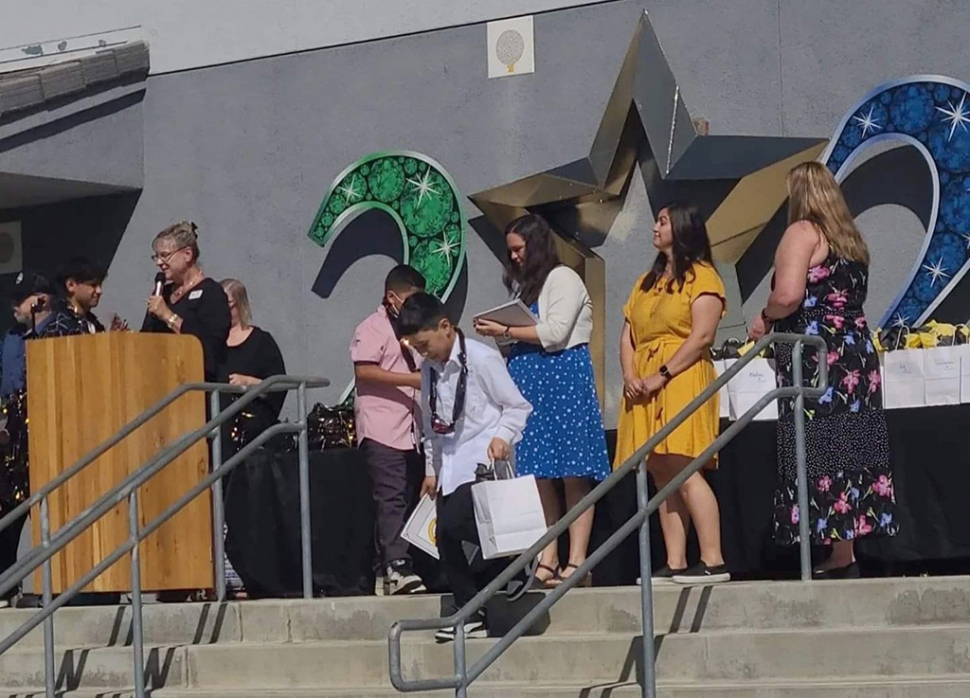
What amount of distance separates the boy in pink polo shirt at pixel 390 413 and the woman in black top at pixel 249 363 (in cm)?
47

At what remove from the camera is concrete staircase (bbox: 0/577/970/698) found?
20.3 feet

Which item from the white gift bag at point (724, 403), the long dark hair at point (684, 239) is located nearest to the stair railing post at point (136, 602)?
the long dark hair at point (684, 239)

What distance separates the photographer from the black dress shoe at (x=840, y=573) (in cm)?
703

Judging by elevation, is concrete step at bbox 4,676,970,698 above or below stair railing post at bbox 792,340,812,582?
below

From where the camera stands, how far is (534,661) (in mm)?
6750

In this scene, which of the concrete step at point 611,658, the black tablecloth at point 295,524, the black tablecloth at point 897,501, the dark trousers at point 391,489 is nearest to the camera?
the concrete step at point 611,658

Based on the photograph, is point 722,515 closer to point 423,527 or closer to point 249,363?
point 423,527

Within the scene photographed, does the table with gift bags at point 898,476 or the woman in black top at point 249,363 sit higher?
the woman in black top at point 249,363

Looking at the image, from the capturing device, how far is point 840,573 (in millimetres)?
7035

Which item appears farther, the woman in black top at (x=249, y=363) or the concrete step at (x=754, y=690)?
the woman in black top at (x=249, y=363)

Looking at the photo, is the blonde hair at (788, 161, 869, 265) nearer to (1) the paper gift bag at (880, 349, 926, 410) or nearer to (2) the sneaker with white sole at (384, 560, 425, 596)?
(1) the paper gift bag at (880, 349, 926, 410)

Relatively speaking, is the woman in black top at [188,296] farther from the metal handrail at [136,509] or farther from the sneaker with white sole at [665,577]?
the sneaker with white sole at [665,577]

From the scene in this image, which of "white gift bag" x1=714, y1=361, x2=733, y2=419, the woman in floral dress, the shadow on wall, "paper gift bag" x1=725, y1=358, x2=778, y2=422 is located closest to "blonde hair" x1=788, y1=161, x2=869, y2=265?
the woman in floral dress

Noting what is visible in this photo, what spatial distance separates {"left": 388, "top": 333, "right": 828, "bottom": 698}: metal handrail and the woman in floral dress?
146 millimetres
